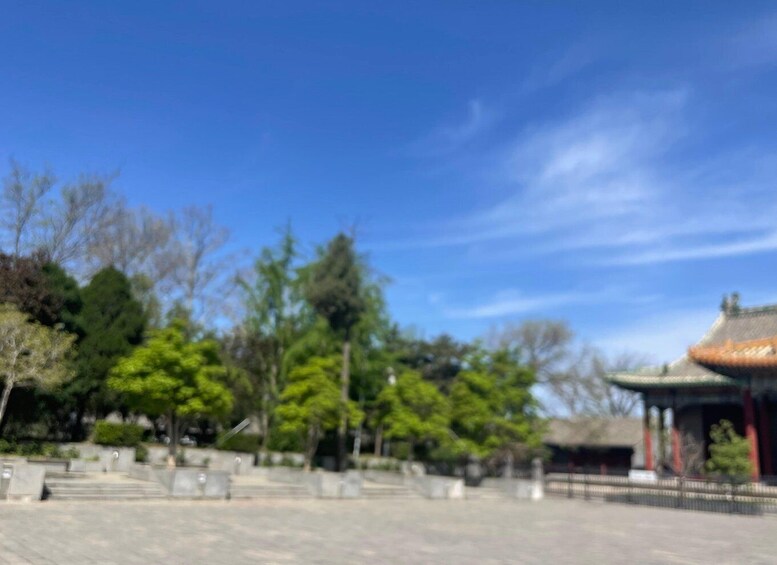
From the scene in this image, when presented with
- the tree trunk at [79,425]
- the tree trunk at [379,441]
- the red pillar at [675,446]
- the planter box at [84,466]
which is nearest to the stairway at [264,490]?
the planter box at [84,466]

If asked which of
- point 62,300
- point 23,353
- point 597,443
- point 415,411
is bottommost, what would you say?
point 597,443

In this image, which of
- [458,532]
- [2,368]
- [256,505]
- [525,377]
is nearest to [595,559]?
[458,532]

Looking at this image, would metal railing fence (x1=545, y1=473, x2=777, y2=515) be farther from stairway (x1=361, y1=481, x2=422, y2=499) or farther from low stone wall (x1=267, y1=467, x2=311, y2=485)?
low stone wall (x1=267, y1=467, x2=311, y2=485)

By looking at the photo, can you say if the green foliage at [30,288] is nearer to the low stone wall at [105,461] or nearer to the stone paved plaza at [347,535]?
the low stone wall at [105,461]

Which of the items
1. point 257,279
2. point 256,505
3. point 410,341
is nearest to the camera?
point 256,505

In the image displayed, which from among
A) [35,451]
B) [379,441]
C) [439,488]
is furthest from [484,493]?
[35,451]

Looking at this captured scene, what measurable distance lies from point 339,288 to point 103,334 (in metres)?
10.7

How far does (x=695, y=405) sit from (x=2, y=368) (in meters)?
33.9

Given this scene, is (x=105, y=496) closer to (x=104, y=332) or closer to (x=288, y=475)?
(x=288, y=475)

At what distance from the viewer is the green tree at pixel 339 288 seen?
1191 inches

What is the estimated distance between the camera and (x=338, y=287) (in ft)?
99.4

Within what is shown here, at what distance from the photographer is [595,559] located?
11.1m

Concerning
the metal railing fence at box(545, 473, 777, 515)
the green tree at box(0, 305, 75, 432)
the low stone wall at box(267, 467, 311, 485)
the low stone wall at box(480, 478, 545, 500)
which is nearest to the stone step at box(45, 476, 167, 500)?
the green tree at box(0, 305, 75, 432)

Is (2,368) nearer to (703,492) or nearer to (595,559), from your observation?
(595,559)
